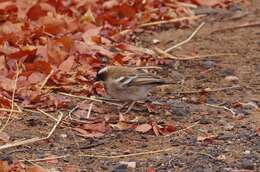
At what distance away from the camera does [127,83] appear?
5727mm

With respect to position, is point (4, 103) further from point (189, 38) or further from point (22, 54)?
point (189, 38)

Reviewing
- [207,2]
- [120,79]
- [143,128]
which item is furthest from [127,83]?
[207,2]

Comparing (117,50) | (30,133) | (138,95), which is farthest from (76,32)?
(30,133)

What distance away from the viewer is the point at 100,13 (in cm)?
806

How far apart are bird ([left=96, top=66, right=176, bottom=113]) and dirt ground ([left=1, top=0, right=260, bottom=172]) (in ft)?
0.44

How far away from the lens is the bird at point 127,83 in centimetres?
571

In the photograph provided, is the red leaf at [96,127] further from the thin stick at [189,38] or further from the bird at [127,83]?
the thin stick at [189,38]

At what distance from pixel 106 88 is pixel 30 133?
0.82m

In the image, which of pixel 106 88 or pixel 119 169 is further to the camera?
pixel 106 88

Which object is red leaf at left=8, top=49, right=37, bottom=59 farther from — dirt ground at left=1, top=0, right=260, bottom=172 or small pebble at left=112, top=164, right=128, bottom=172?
small pebble at left=112, top=164, right=128, bottom=172

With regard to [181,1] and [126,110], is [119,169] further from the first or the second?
[181,1]

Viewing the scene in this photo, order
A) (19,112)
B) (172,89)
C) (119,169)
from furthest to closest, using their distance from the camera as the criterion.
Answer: (172,89) → (19,112) → (119,169)

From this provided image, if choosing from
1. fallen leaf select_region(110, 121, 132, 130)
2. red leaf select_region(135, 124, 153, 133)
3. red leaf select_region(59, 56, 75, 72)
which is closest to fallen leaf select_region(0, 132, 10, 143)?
fallen leaf select_region(110, 121, 132, 130)

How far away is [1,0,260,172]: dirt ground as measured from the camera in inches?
188
